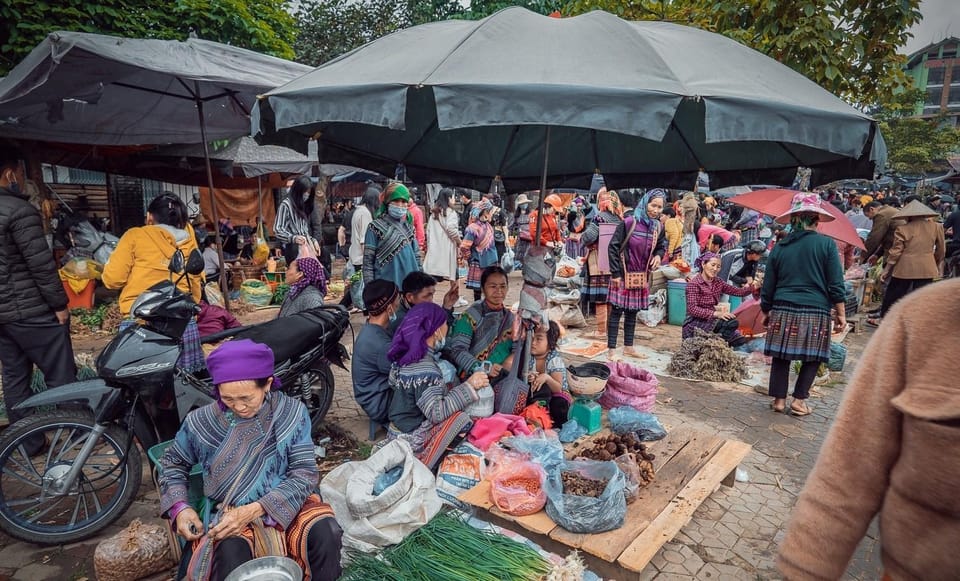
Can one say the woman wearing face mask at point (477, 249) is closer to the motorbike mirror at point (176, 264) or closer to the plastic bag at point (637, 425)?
the plastic bag at point (637, 425)

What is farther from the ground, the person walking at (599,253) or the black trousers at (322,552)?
the person walking at (599,253)

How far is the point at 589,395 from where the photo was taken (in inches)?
171

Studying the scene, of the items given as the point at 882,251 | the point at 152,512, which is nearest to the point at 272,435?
the point at 152,512

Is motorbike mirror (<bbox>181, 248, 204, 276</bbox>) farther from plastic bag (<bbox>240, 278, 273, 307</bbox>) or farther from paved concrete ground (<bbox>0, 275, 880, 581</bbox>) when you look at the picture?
plastic bag (<bbox>240, 278, 273, 307</bbox>)

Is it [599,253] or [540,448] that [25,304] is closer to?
[540,448]

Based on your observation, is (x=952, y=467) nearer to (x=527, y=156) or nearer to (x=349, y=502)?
(x=349, y=502)

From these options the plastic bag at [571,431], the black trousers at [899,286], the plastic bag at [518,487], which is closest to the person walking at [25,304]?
the plastic bag at [518,487]

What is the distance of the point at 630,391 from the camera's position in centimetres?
434

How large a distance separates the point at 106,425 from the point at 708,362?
585 centimetres

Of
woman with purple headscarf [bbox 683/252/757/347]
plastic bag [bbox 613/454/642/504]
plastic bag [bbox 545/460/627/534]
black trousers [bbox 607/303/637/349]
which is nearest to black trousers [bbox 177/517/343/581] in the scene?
plastic bag [bbox 545/460/627/534]

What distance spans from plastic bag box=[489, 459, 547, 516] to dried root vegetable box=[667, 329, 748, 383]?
12.6 ft

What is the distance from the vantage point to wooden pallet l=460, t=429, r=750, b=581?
273 centimetres

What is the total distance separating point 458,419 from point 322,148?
258 cm

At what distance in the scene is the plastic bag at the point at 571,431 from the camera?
3957mm
